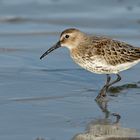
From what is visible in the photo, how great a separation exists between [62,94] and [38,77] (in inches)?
40.1

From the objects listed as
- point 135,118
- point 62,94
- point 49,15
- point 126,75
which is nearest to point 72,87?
point 62,94

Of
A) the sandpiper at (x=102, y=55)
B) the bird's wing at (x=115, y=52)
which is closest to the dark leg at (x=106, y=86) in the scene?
the sandpiper at (x=102, y=55)

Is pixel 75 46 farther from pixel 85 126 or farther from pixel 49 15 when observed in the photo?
pixel 49 15

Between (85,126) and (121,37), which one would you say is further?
(121,37)

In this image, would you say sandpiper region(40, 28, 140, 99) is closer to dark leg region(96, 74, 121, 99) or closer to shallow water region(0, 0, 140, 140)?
dark leg region(96, 74, 121, 99)

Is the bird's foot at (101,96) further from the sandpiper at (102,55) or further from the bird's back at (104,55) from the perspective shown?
the bird's back at (104,55)

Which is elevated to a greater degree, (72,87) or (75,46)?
(75,46)

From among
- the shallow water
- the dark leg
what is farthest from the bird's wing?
the shallow water

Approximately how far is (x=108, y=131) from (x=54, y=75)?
2.87 meters

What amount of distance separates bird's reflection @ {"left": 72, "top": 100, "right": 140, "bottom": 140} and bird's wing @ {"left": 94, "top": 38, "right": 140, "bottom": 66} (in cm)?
132

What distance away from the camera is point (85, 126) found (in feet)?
26.0

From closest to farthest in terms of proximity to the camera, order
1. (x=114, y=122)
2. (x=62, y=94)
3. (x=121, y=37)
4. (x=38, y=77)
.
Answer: (x=114, y=122)
(x=62, y=94)
(x=38, y=77)
(x=121, y=37)

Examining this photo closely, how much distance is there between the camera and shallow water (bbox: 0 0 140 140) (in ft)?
26.4

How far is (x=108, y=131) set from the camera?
7.73 metres
